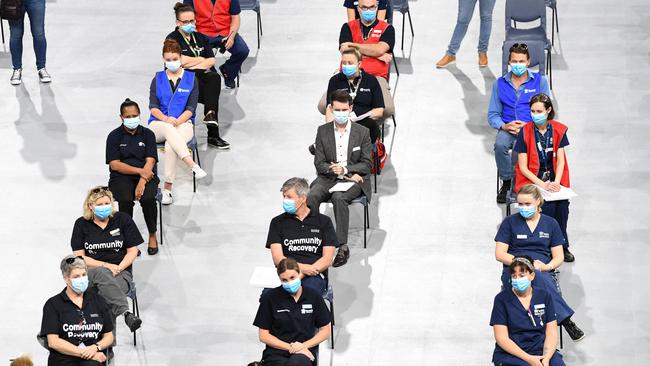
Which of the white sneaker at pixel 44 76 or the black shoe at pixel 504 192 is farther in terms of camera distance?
the white sneaker at pixel 44 76

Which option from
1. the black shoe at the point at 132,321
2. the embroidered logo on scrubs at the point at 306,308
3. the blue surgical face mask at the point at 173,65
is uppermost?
the blue surgical face mask at the point at 173,65

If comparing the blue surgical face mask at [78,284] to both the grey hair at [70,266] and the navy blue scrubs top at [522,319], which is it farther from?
the navy blue scrubs top at [522,319]

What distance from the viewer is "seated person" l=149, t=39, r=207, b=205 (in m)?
12.5

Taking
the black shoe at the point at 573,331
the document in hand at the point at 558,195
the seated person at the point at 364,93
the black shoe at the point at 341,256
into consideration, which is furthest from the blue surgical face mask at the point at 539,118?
the black shoe at the point at 341,256

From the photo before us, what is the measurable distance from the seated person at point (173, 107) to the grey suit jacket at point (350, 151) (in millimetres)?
1258

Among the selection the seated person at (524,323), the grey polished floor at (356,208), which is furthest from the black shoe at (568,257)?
the seated person at (524,323)

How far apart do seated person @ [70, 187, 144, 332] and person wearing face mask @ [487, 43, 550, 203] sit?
347 centimetres

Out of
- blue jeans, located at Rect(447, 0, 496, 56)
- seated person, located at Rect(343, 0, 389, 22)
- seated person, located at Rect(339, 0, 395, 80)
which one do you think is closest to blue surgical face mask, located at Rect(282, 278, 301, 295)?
seated person, located at Rect(339, 0, 395, 80)

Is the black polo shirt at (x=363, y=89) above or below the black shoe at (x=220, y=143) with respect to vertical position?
above

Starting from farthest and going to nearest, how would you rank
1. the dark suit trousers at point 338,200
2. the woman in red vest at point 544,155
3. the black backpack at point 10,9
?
the black backpack at point 10,9
the dark suit trousers at point 338,200
the woman in red vest at point 544,155

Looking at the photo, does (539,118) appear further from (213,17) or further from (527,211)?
(213,17)

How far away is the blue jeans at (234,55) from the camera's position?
14297 mm

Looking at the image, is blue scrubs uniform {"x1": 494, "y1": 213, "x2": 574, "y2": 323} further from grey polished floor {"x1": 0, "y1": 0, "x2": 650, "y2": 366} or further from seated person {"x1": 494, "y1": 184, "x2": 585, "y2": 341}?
grey polished floor {"x1": 0, "y1": 0, "x2": 650, "y2": 366}

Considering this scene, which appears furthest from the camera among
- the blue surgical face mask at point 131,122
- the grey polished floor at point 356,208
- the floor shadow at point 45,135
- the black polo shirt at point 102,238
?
the floor shadow at point 45,135
